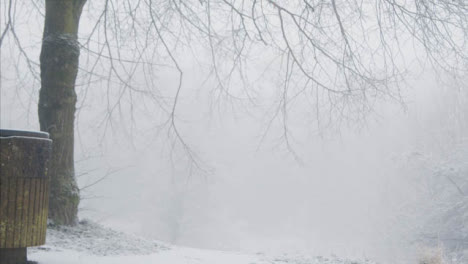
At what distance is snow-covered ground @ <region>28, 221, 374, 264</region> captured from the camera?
3.89 meters

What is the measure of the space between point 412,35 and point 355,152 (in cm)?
3883

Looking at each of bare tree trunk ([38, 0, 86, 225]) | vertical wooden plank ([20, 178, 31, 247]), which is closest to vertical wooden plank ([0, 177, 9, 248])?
vertical wooden plank ([20, 178, 31, 247])

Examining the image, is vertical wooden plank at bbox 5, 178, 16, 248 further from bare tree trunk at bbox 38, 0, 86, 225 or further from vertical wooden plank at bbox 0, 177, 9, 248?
bare tree trunk at bbox 38, 0, 86, 225

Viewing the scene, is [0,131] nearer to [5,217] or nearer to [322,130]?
[5,217]

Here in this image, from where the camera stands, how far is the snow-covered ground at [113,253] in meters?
3.89

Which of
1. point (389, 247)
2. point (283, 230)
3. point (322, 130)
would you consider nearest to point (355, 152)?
point (283, 230)

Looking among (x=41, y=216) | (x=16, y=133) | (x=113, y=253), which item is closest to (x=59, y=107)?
(x=113, y=253)

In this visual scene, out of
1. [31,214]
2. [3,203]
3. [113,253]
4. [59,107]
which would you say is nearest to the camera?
[3,203]

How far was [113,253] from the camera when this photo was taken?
430 centimetres

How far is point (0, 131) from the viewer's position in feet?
10.2

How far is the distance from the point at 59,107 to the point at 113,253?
1870 millimetres

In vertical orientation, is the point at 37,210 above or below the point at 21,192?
below

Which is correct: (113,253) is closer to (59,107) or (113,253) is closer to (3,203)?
(3,203)

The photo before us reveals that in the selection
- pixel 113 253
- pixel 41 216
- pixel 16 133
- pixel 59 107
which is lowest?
pixel 113 253
